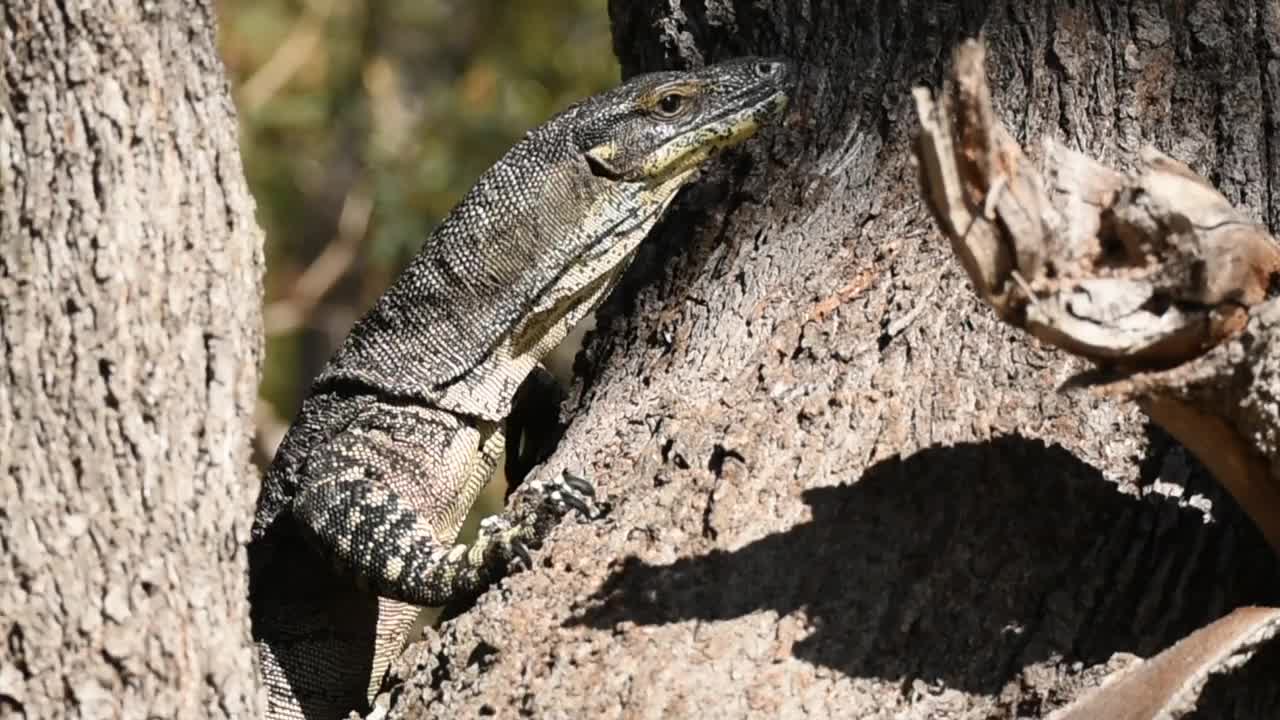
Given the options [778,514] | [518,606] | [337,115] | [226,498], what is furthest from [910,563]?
[337,115]

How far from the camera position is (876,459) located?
151 inches

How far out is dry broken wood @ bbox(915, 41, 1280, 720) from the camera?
115 inches

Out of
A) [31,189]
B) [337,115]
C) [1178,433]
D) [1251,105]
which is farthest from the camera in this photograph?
[337,115]

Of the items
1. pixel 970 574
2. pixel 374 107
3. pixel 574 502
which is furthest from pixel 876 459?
pixel 374 107

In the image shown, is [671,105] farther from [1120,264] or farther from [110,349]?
[110,349]

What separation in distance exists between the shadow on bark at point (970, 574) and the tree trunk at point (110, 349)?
112cm

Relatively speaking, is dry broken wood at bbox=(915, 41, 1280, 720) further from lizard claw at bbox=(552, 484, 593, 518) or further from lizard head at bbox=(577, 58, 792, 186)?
lizard head at bbox=(577, 58, 792, 186)

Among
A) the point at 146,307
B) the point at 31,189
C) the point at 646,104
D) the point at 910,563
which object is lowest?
the point at 910,563

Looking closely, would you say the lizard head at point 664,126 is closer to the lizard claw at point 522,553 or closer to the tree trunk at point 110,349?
the lizard claw at point 522,553

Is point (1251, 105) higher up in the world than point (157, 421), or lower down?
higher up

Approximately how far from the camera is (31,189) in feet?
9.34

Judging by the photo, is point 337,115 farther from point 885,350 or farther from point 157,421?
point 157,421

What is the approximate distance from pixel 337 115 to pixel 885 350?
795cm

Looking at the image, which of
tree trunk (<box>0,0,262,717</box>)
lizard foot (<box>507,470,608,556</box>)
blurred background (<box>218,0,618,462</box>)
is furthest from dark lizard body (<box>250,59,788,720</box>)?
blurred background (<box>218,0,618,462</box>)
